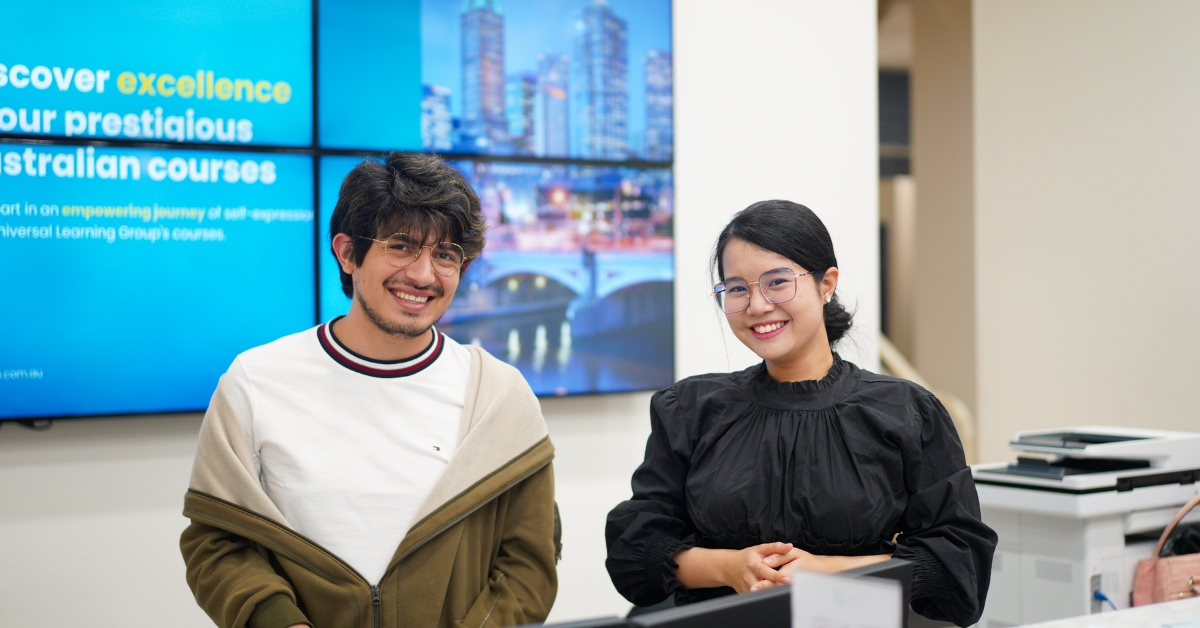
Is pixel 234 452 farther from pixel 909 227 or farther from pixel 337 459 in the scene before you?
pixel 909 227

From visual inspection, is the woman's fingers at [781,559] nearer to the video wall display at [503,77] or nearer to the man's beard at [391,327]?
the man's beard at [391,327]

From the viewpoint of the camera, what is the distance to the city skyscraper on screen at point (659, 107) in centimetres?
299

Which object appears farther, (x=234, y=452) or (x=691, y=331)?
(x=691, y=331)

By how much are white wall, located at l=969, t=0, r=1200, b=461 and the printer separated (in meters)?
1.63

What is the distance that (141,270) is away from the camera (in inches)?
96.3

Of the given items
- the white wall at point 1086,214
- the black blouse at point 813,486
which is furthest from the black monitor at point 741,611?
the white wall at point 1086,214

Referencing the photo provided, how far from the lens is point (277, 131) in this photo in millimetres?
2611

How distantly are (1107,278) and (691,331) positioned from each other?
243cm

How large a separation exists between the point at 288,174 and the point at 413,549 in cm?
148

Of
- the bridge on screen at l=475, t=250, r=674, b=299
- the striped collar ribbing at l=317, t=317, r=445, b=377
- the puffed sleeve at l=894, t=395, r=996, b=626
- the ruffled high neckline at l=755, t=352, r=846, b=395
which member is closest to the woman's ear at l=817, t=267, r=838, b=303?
the ruffled high neckline at l=755, t=352, r=846, b=395

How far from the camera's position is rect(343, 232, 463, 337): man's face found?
1.63m

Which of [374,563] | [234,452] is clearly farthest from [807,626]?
[234,452]

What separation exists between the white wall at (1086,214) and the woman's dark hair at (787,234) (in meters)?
3.20

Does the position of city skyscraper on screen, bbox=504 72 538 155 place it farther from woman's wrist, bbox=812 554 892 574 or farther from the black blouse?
woman's wrist, bbox=812 554 892 574
